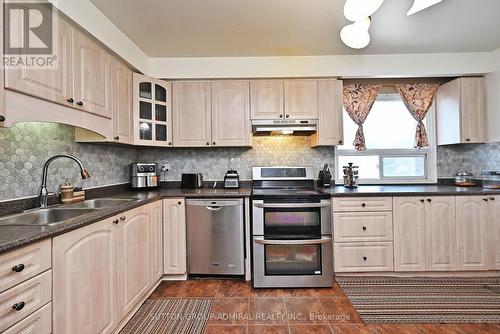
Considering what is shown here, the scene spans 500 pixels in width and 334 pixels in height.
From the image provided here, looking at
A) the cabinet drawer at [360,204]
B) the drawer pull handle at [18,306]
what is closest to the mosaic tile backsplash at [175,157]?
the cabinet drawer at [360,204]

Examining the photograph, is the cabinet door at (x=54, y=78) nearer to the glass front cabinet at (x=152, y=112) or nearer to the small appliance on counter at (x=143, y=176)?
the glass front cabinet at (x=152, y=112)

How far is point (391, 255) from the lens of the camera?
2.51m

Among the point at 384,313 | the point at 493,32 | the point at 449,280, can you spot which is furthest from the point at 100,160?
the point at 493,32

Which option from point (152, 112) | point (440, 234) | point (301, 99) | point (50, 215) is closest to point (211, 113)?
point (152, 112)

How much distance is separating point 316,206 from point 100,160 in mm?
2201

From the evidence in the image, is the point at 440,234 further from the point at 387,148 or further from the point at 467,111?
the point at 467,111

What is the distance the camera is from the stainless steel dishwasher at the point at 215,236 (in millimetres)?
2521

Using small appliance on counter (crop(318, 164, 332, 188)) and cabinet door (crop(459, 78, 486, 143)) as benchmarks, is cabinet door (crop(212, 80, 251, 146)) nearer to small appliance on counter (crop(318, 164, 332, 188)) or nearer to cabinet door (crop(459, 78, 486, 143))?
small appliance on counter (crop(318, 164, 332, 188))

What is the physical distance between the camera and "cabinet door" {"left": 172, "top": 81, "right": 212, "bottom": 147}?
289 centimetres

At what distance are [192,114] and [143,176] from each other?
91cm

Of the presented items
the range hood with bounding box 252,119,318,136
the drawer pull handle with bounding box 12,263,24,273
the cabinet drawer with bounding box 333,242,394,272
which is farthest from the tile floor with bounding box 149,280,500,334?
the range hood with bounding box 252,119,318,136

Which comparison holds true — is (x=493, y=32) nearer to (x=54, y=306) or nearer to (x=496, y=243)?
(x=496, y=243)

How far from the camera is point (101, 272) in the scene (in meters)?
1.53

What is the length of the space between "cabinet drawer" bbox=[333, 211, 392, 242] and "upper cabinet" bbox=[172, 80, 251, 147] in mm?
1312
